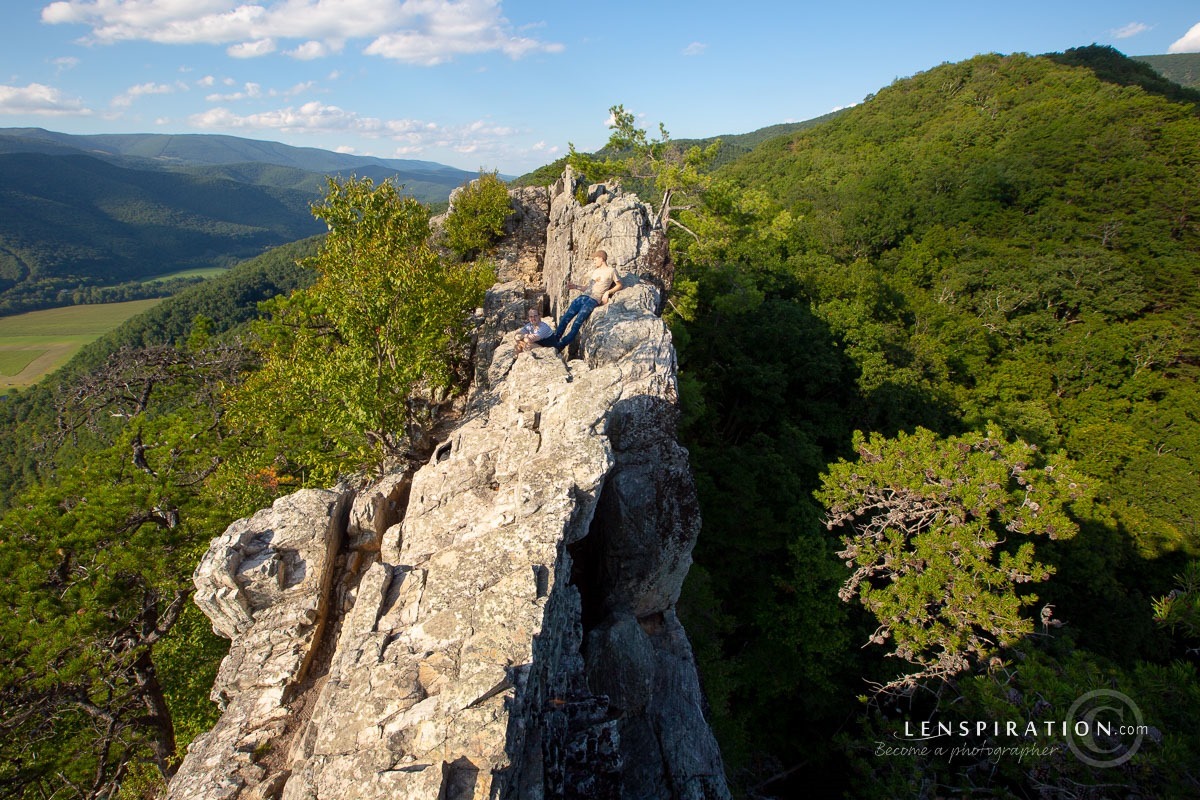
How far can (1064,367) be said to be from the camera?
152 ft

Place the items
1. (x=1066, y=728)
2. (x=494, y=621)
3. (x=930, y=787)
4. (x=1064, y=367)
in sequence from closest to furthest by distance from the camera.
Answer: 1. (x=494, y=621)
2. (x=1066, y=728)
3. (x=930, y=787)
4. (x=1064, y=367)

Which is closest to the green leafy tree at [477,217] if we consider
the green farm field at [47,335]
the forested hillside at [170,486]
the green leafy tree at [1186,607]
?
the forested hillside at [170,486]

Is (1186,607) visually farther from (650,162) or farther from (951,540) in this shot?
(650,162)

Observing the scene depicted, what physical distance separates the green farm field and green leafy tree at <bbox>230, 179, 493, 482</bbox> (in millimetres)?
106865

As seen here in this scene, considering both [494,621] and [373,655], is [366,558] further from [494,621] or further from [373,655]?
[494,621]

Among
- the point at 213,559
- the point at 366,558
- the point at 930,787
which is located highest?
the point at 213,559

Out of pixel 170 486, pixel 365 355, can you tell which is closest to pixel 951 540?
pixel 365 355

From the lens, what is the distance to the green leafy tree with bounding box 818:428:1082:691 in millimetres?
16906

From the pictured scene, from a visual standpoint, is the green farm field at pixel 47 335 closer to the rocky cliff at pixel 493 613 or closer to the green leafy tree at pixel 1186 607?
the rocky cliff at pixel 493 613

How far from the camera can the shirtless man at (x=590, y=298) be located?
51.6 ft

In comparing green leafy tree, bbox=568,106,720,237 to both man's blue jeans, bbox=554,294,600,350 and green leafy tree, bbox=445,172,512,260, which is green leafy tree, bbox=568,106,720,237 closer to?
green leafy tree, bbox=445,172,512,260

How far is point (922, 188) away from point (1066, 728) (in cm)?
7528

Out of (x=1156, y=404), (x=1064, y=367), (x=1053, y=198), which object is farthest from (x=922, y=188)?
(x=1156, y=404)

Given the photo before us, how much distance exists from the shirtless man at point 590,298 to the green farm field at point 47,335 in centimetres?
11434
